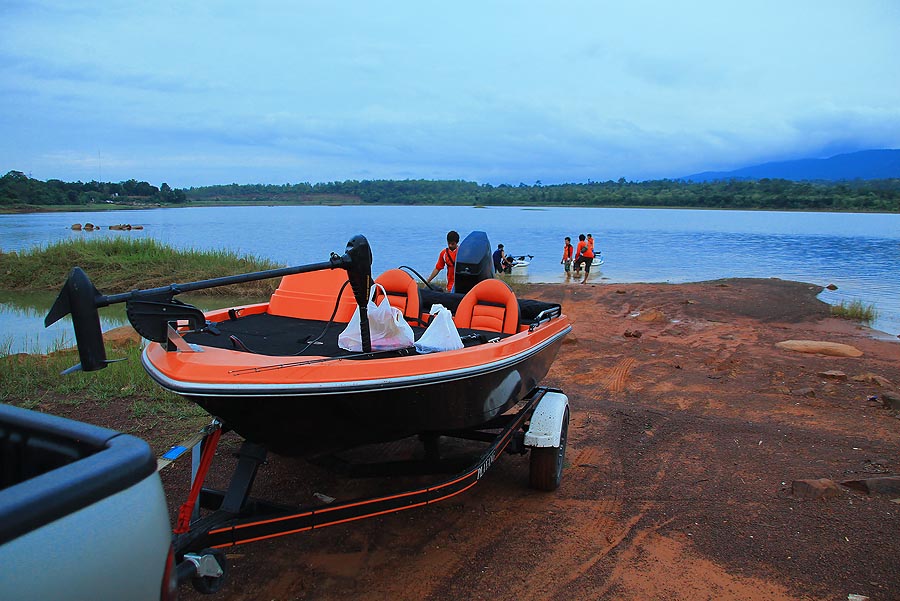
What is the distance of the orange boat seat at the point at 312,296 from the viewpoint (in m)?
5.35

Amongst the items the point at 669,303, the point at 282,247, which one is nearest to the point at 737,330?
the point at 669,303

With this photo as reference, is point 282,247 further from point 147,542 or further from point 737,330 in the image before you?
point 147,542

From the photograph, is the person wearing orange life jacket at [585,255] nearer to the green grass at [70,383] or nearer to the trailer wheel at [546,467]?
the green grass at [70,383]

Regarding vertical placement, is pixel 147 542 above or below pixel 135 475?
below

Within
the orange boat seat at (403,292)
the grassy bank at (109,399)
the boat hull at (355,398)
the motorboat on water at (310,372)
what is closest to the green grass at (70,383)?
the grassy bank at (109,399)

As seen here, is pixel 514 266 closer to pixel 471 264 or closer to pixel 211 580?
pixel 471 264

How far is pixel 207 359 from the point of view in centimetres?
327

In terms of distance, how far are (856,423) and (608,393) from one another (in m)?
2.29

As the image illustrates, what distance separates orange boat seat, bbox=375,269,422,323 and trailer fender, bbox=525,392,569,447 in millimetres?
1380

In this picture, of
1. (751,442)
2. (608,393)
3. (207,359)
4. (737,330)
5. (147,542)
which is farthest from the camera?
(737,330)

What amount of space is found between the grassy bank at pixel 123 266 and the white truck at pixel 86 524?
49.3 ft

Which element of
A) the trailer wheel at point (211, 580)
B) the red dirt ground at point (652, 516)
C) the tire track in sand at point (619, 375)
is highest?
the trailer wheel at point (211, 580)

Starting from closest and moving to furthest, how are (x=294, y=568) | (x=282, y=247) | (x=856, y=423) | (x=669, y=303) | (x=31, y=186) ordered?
1. (x=294, y=568)
2. (x=856, y=423)
3. (x=669, y=303)
4. (x=282, y=247)
5. (x=31, y=186)

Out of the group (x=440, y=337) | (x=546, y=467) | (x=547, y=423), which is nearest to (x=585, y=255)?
(x=547, y=423)
